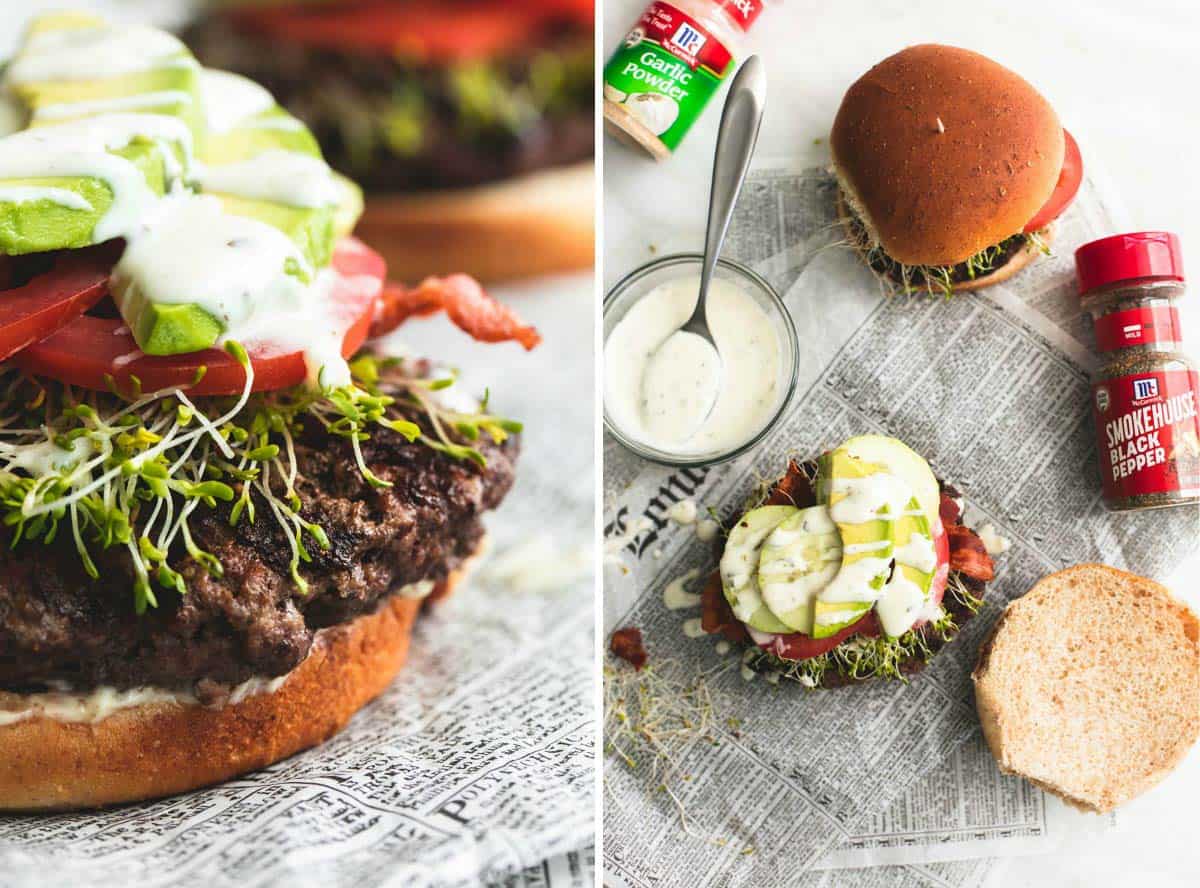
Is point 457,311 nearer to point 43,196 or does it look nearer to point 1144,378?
point 43,196

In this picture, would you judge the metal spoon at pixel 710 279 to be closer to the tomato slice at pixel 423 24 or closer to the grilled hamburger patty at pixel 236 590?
the grilled hamburger patty at pixel 236 590

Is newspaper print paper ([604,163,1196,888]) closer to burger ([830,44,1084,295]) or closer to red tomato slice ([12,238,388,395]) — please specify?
burger ([830,44,1084,295])

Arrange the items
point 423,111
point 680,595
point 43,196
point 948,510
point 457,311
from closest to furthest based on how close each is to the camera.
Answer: point 43,196, point 457,311, point 948,510, point 680,595, point 423,111

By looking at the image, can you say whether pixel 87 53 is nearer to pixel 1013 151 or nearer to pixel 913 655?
pixel 1013 151

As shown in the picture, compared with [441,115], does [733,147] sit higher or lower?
higher

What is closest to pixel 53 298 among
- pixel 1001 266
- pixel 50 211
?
pixel 50 211

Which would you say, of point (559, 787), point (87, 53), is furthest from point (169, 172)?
point (559, 787)

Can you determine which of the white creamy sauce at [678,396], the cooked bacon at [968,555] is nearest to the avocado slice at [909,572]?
the cooked bacon at [968,555]

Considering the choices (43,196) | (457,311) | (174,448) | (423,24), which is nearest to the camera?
(43,196)
